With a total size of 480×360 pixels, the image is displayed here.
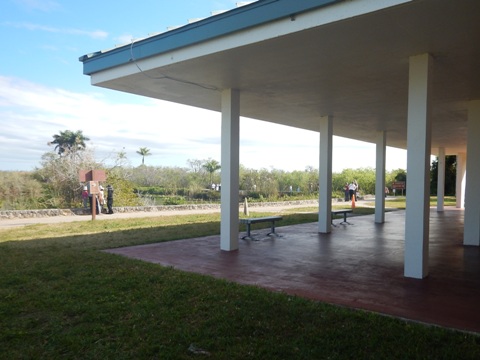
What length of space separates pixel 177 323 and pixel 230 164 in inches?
186

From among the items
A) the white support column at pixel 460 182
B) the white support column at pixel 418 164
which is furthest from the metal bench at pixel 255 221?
the white support column at pixel 460 182

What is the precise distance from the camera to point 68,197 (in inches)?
754

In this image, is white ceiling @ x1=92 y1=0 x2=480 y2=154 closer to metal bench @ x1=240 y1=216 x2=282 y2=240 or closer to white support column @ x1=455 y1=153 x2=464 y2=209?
metal bench @ x1=240 y1=216 x2=282 y2=240

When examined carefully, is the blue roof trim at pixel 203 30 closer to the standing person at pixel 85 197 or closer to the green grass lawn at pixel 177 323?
the green grass lawn at pixel 177 323

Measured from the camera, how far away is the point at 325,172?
1195cm

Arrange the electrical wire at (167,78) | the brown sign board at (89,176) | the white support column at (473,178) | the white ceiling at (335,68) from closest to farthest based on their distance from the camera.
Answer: the white ceiling at (335,68), the electrical wire at (167,78), the white support column at (473,178), the brown sign board at (89,176)

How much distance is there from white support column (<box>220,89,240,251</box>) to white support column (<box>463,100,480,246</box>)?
18.8ft

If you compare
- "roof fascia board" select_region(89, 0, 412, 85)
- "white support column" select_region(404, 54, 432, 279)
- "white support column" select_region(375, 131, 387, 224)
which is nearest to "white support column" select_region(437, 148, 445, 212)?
"white support column" select_region(375, 131, 387, 224)

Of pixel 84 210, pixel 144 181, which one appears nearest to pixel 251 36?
pixel 84 210

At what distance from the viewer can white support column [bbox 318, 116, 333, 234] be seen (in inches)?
467

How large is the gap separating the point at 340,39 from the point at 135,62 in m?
3.98

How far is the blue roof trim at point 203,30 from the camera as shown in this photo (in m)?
5.51

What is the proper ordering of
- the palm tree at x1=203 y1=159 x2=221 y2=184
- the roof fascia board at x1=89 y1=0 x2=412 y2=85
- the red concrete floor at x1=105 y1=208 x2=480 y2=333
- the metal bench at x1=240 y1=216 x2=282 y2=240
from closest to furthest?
the roof fascia board at x1=89 y1=0 x2=412 y2=85 → the red concrete floor at x1=105 y1=208 x2=480 y2=333 → the metal bench at x1=240 y1=216 x2=282 y2=240 → the palm tree at x1=203 y1=159 x2=221 y2=184

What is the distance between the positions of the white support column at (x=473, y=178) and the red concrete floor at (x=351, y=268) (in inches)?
17.9
